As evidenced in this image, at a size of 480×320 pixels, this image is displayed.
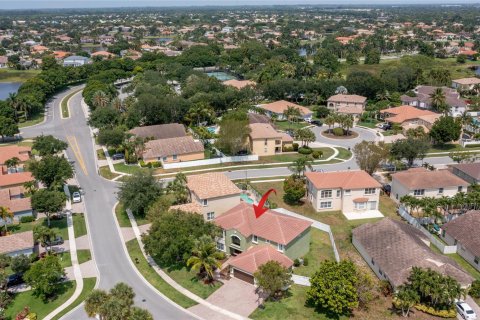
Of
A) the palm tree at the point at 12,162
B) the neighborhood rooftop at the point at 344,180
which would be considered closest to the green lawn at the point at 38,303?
the neighborhood rooftop at the point at 344,180

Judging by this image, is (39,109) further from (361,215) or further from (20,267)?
(361,215)

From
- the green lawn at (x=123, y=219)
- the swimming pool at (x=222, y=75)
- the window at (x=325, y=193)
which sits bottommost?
the green lawn at (x=123, y=219)

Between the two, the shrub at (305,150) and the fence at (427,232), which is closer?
the fence at (427,232)

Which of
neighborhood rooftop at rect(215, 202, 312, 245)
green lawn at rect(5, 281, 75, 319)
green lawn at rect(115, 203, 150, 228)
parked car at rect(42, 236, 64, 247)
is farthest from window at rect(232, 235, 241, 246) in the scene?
parked car at rect(42, 236, 64, 247)

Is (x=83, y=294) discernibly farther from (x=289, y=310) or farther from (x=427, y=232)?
(x=427, y=232)

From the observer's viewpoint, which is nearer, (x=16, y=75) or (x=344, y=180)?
(x=344, y=180)

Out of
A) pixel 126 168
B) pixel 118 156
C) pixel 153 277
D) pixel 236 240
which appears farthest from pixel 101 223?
pixel 118 156

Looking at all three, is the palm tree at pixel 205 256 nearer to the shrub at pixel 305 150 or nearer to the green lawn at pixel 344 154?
the shrub at pixel 305 150
